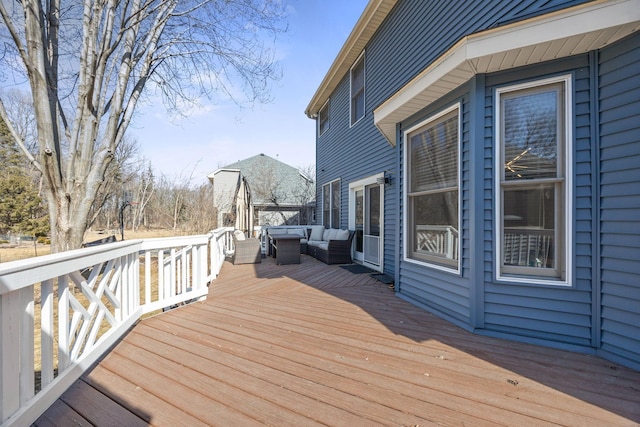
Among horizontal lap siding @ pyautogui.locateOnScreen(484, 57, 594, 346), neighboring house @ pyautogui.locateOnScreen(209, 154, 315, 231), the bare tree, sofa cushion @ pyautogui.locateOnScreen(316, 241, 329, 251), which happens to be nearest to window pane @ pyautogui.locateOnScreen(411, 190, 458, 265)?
horizontal lap siding @ pyautogui.locateOnScreen(484, 57, 594, 346)

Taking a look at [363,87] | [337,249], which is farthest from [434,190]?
[363,87]

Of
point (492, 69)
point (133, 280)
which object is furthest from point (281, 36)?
point (133, 280)

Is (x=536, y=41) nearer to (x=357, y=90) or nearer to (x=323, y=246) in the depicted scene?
(x=357, y=90)

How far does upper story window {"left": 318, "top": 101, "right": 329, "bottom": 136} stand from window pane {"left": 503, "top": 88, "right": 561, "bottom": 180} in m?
7.41

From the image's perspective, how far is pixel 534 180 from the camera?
2666mm

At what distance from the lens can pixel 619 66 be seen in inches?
89.8

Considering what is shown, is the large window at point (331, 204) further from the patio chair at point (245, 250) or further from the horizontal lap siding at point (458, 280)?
the horizontal lap siding at point (458, 280)

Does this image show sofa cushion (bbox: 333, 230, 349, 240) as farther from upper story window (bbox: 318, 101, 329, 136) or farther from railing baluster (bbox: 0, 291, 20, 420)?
railing baluster (bbox: 0, 291, 20, 420)

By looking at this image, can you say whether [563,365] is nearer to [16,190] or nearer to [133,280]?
[133,280]

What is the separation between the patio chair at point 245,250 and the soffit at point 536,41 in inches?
206

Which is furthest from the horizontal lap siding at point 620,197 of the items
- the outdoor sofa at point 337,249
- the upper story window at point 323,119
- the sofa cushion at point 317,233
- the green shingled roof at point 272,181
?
the green shingled roof at point 272,181

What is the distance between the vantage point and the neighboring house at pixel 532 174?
224 cm

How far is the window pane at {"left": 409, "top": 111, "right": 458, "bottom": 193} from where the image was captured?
328 centimetres

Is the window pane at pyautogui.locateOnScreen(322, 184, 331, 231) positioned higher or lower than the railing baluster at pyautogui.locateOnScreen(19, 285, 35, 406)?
higher
